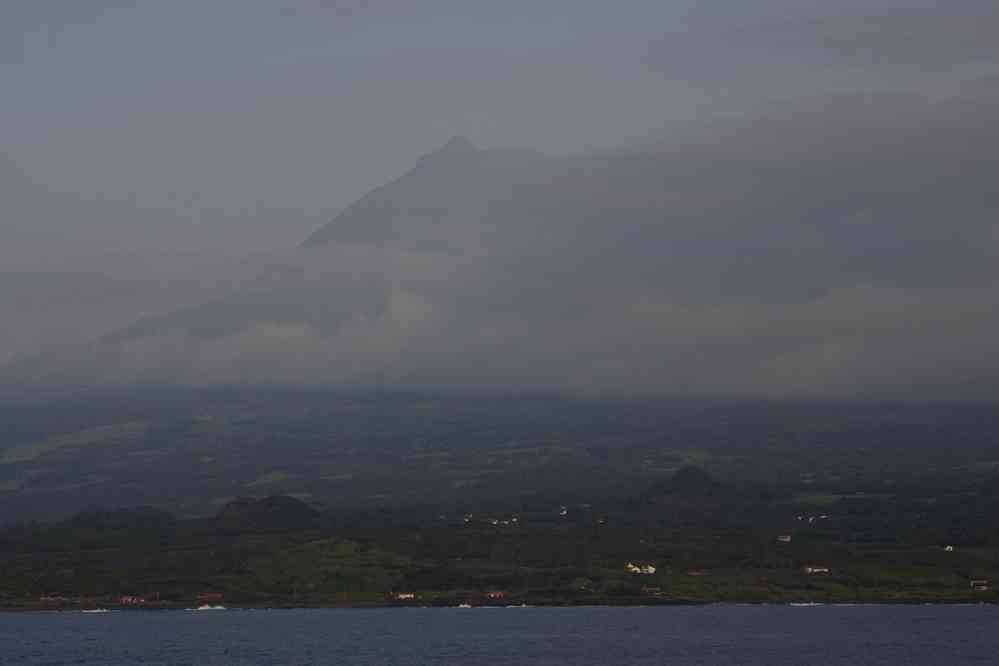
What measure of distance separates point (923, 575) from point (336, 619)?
2032 inches

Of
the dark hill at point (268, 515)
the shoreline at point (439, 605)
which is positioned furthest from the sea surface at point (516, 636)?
the dark hill at point (268, 515)

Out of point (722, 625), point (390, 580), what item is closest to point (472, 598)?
point (390, 580)

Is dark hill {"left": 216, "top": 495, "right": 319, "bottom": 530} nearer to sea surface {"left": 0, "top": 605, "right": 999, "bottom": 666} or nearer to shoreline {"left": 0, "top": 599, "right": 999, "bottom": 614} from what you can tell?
shoreline {"left": 0, "top": 599, "right": 999, "bottom": 614}

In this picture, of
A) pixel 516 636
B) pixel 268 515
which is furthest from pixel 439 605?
pixel 268 515

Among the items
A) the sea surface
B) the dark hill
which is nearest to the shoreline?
the sea surface

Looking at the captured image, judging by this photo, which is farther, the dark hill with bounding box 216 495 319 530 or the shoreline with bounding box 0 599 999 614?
the dark hill with bounding box 216 495 319 530

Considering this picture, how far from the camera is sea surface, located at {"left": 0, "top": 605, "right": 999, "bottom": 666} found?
113 meters

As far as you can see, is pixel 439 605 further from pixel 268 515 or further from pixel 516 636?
pixel 268 515

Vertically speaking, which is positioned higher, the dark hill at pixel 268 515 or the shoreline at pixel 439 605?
the dark hill at pixel 268 515

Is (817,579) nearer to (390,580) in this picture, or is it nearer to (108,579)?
(390,580)

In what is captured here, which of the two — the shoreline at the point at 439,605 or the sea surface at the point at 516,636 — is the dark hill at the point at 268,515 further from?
the sea surface at the point at 516,636

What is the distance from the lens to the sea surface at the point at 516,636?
11294 centimetres

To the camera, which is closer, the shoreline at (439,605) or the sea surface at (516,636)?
the sea surface at (516,636)

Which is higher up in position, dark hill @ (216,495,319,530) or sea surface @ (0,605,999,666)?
dark hill @ (216,495,319,530)
